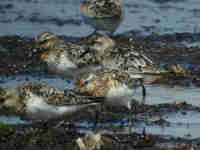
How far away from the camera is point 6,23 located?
70.6 ft

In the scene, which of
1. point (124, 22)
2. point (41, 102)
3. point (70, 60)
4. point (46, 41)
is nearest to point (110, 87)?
point (41, 102)

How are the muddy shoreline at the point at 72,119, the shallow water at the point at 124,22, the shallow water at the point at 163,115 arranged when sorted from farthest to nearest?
the shallow water at the point at 124,22, the shallow water at the point at 163,115, the muddy shoreline at the point at 72,119

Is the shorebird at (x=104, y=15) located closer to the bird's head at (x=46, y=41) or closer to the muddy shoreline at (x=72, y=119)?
the muddy shoreline at (x=72, y=119)

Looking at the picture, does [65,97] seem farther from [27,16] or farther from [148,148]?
[27,16]

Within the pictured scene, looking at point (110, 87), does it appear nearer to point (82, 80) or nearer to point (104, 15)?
point (82, 80)

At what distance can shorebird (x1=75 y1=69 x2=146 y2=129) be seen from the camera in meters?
11.5

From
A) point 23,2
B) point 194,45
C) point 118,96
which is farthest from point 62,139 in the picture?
point 23,2

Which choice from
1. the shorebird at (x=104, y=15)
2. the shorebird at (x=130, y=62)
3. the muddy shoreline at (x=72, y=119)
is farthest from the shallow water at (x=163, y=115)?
the shorebird at (x=104, y=15)

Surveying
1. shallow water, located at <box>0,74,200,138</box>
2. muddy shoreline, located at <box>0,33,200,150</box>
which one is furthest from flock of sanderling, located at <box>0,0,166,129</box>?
shallow water, located at <box>0,74,200,138</box>

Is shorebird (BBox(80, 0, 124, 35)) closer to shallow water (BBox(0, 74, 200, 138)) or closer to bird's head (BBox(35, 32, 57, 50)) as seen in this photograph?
bird's head (BBox(35, 32, 57, 50))

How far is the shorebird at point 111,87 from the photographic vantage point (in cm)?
1147

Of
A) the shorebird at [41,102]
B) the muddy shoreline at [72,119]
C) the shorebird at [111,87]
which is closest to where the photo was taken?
the muddy shoreline at [72,119]

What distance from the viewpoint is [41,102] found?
33.8ft

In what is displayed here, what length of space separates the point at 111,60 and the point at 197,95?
179cm
